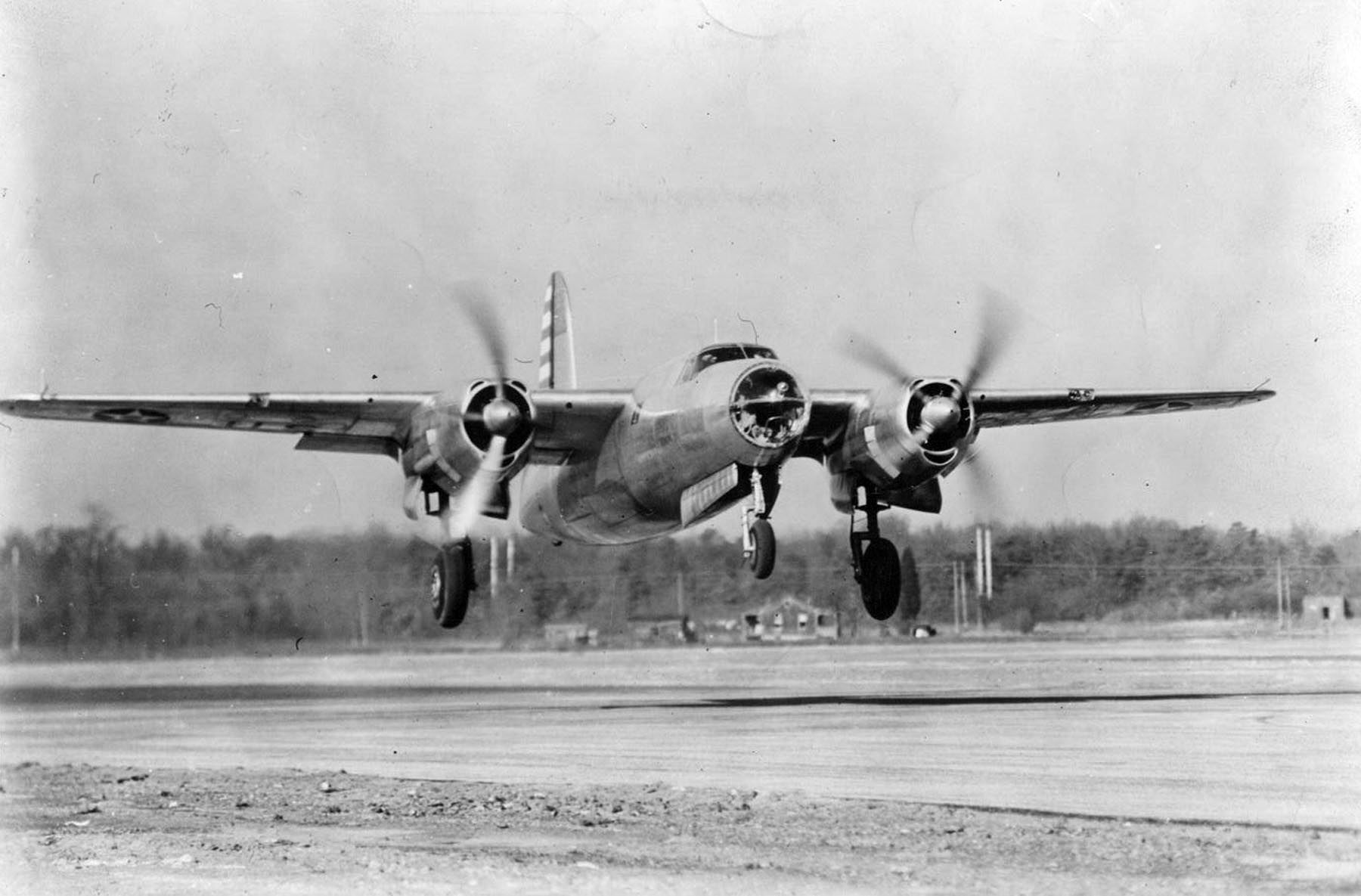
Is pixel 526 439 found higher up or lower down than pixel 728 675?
higher up

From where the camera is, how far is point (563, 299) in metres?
32.0

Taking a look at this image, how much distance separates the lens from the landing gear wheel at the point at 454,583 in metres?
23.4

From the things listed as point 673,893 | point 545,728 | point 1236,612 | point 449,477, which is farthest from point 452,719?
point 1236,612

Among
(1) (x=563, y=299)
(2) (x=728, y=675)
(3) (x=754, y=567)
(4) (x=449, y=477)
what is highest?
(1) (x=563, y=299)

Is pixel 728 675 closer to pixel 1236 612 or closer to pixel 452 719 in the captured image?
pixel 452 719

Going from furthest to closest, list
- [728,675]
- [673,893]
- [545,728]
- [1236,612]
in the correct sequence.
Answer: [1236,612], [728,675], [545,728], [673,893]

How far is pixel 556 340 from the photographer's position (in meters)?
31.6

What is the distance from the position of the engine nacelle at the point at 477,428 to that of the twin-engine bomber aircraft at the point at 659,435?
0.09 ft

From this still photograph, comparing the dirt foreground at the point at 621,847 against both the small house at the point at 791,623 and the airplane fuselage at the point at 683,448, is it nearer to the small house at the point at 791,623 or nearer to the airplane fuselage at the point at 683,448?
the airplane fuselage at the point at 683,448

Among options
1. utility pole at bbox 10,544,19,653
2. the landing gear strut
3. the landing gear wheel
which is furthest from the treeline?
the landing gear strut

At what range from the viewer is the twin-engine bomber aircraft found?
2050 centimetres

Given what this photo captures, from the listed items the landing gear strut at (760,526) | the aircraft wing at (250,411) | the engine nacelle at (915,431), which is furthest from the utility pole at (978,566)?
the aircraft wing at (250,411)

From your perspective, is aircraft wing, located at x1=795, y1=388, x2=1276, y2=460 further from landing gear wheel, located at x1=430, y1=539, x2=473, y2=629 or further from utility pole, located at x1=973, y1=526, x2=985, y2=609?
utility pole, located at x1=973, y1=526, x2=985, y2=609

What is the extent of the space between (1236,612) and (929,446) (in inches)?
927
